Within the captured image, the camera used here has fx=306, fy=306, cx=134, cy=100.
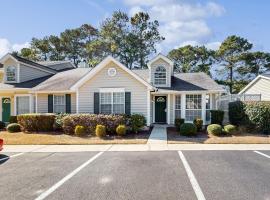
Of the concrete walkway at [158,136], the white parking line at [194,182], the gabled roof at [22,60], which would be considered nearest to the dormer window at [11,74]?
the gabled roof at [22,60]

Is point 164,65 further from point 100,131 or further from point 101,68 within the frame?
point 100,131

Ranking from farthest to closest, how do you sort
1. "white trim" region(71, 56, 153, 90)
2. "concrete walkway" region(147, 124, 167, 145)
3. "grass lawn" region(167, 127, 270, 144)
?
1. "white trim" region(71, 56, 153, 90)
2. "concrete walkway" region(147, 124, 167, 145)
3. "grass lawn" region(167, 127, 270, 144)

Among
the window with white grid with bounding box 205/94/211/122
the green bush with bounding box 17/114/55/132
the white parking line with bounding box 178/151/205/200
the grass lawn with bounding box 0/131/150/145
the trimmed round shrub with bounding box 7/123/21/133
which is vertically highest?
the window with white grid with bounding box 205/94/211/122

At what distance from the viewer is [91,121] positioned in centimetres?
1891

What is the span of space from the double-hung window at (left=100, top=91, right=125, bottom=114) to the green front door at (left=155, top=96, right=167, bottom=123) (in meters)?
3.82

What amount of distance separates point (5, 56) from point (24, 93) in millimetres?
3617

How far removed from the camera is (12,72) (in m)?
25.2

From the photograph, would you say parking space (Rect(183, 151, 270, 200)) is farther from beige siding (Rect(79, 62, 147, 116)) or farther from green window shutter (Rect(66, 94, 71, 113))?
green window shutter (Rect(66, 94, 71, 113))

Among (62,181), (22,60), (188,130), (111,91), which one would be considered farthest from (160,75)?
(62,181)

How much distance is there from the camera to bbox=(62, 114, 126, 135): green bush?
18.6m

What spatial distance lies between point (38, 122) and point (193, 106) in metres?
10.8

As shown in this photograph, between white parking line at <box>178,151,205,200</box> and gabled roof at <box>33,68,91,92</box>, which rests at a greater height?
gabled roof at <box>33,68,91,92</box>

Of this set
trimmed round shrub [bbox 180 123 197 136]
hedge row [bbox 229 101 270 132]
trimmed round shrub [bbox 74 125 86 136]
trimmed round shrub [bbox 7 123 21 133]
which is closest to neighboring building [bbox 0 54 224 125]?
trimmed round shrub [bbox 74 125 86 136]

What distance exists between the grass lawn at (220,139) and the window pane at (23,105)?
38.6ft
